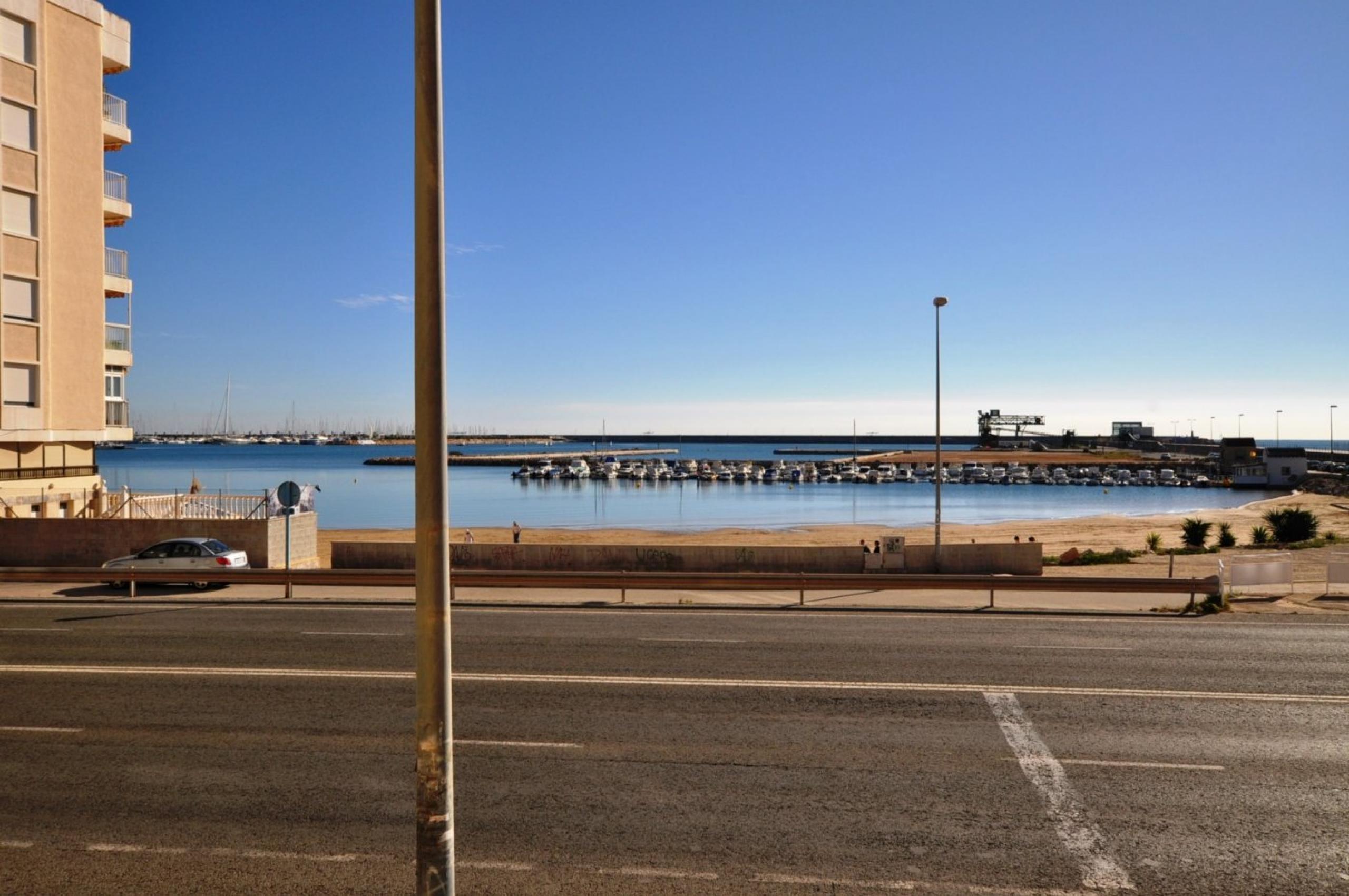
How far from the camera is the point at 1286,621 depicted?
1956 centimetres

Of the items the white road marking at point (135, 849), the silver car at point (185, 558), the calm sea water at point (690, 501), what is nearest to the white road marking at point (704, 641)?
the white road marking at point (135, 849)

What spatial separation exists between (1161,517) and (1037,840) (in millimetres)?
68045

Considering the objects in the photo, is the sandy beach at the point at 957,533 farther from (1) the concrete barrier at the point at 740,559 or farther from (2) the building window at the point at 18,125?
(2) the building window at the point at 18,125

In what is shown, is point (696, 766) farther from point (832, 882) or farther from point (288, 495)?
point (288, 495)

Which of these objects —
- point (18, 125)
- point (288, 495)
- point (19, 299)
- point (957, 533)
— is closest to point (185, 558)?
point (288, 495)

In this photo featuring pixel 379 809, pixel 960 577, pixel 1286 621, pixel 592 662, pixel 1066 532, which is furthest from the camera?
pixel 1066 532

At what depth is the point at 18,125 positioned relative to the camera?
30.2m

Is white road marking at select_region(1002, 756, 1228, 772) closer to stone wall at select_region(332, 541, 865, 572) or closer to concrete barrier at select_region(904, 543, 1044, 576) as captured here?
stone wall at select_region(332, 541, 865, 572)

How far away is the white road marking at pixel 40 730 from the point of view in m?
10.9

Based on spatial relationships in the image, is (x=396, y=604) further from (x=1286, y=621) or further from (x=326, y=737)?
(x=1286, y=621)

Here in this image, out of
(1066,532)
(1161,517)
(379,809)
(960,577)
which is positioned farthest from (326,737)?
(1161,517)

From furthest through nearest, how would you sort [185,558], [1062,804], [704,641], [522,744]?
[185,558], [704,641], [522,744], [1062,804]

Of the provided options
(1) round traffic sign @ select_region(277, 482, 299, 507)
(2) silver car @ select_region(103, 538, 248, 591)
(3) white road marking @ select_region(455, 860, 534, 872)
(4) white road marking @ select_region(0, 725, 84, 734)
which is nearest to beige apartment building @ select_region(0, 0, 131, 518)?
(2) silver car @ select_region(103, 538, 248, 591)

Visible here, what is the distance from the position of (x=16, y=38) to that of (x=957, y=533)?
53542 mm
